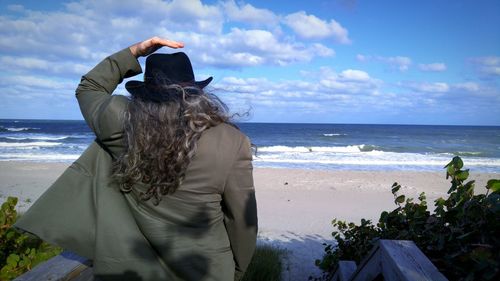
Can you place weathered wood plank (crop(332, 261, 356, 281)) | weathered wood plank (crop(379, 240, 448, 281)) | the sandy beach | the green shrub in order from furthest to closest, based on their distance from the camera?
the sandy beach → the green shrub → weathered wood plank (crop(332, 261, 356, 281)) → weathered wood plank (crop(379, 240, 448, 281))

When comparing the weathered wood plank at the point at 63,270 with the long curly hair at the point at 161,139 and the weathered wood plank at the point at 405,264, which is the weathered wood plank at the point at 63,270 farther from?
the weathered wood plank at the point at 405,264

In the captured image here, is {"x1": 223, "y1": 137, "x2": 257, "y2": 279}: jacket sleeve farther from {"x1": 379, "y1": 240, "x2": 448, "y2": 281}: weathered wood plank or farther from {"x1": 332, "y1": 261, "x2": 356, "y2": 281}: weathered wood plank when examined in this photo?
{"x1": 332, "y1": 261, "x2": 356, "y2": 281}: weathered wood plank

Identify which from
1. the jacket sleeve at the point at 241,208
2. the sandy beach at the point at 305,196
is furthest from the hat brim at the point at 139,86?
the sandy beach at the point at 305,196

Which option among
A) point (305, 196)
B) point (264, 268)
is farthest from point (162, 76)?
point (305, 196)

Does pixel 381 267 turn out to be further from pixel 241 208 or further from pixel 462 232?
pixel 241 208

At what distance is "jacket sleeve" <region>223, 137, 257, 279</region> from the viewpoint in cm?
166

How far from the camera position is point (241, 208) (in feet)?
5.72

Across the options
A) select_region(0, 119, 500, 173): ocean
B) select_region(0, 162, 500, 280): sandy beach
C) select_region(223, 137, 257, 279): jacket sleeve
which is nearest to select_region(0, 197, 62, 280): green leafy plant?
select_region(223, 137, 257, 279): jacket sleeve

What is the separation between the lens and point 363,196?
11.3 meters

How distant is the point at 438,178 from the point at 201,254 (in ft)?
52.3

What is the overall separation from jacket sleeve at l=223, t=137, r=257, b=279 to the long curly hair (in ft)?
0.71

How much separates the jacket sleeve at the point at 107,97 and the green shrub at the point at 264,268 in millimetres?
2530

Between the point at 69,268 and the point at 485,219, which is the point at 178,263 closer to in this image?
the point at 69,268

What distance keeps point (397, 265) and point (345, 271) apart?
3.65 feet
